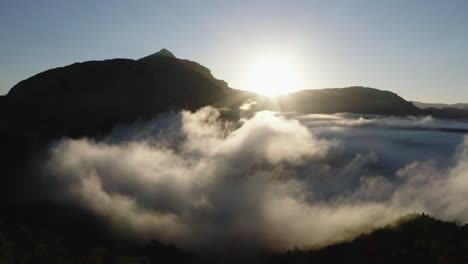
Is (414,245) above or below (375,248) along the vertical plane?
above

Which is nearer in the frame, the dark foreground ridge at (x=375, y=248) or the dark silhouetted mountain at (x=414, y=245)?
the dark foreground ridge at (x=375, y=248)

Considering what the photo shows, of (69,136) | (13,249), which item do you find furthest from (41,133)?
(13,249)

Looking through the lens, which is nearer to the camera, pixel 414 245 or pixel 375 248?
pixel 414 245

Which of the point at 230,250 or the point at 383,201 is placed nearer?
the point at 230,250

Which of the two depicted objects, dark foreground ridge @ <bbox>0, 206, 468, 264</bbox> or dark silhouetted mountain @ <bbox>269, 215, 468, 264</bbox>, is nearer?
dark foreground ridge @ <bbox>0, 206, 468, 264</bbox>

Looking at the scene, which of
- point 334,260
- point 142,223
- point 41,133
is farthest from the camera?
point 41,133

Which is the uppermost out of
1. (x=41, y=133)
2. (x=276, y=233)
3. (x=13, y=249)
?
(x=41, y=133)

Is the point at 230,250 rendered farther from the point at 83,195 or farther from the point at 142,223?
the point at 83,195

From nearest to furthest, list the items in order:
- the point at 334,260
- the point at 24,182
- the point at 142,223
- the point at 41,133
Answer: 1. the point at 334,260
2. the point at 142,223
3. the point at 24,182
4. the point at 41,133
